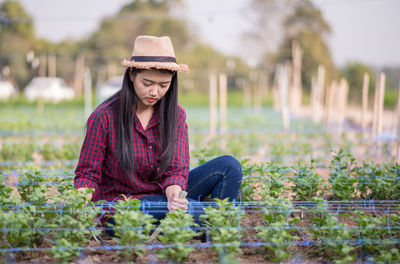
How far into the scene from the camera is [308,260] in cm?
260

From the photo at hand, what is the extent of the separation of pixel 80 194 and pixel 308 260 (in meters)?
1.29

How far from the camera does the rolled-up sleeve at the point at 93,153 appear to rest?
2.78m

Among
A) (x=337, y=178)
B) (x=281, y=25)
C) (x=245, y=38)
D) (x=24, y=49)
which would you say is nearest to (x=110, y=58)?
(x=24, y=49)

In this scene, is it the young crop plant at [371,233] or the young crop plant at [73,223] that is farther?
the young crop plant at [371,233]

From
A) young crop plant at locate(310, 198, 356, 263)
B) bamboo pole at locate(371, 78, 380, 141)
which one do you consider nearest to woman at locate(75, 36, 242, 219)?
young crop plant at locate(310, 198, 356, 263)

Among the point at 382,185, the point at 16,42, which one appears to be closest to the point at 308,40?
the point at 16,42

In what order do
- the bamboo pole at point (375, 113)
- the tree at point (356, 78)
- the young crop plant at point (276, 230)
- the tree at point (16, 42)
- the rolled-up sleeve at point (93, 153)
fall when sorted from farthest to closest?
the tree at point (356, 78)
the tree at point (16, 42)
the bamboo pole at point (375, 113)
the rolled-up sleeve at point (93, 153)
the young crop plant at point (276, 230)

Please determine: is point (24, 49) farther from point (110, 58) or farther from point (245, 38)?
point (245, 38)

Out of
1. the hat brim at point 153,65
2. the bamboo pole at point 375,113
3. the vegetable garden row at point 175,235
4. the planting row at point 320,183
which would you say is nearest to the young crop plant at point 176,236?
the vegetable garden row at point 175,235

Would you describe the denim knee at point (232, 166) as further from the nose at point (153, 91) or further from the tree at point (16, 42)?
the tree at point (16, 42)

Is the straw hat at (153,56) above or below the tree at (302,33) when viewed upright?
below

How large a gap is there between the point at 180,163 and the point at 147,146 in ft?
0.77

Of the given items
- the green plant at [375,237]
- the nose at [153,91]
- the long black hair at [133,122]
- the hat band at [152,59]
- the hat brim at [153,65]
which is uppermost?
the hat band at [152,59]

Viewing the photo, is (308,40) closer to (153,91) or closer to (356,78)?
(356,78)
